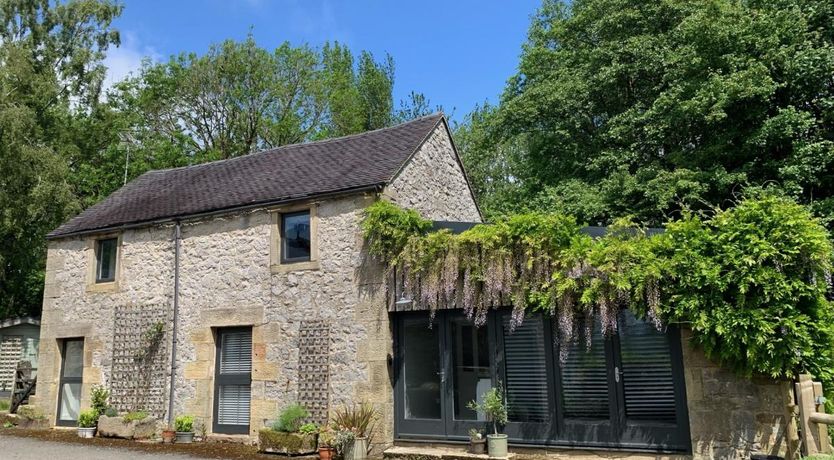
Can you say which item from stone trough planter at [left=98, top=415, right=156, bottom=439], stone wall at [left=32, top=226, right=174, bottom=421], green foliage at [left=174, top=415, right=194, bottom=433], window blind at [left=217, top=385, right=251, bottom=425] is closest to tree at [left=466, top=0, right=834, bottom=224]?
window blind at [left=217, top=385, right=251, bottom=425]

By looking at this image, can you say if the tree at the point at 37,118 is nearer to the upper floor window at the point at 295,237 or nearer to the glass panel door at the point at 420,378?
the upper floor window at the point at 295,237

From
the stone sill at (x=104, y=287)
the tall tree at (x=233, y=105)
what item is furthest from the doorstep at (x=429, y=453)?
the tall tree at (x=233, y=105)

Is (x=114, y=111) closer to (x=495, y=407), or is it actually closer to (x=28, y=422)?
(x=28, y=422)

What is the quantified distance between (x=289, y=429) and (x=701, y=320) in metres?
5.97

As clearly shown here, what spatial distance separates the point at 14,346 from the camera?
1681 cm

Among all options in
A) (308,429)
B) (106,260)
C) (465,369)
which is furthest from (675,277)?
(106,260)

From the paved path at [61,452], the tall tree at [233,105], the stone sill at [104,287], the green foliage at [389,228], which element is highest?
the tall tree at [233,105]

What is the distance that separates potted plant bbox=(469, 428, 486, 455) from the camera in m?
8.27

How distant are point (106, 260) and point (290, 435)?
6.22 m

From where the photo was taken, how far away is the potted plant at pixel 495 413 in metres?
8.06

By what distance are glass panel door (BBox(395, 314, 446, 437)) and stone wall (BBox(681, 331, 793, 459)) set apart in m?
Result: 3.35

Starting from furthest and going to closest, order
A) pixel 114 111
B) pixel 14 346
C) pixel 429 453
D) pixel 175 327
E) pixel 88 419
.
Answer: pixel 114 111 → pixel 14 346 → pixel 88 419 → pixel 175 327 → pixel 429 453

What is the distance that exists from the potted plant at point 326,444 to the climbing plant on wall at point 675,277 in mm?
2393

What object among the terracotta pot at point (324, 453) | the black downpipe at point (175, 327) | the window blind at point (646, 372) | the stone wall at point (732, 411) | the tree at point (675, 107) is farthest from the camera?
the tree at point (675, 107)
